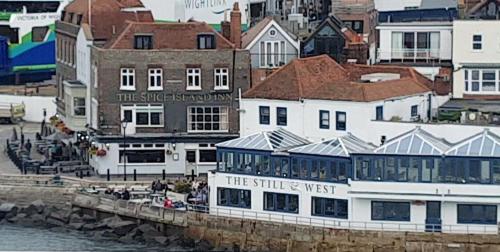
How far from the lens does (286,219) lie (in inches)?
2621

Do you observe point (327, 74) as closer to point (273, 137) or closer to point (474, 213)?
point (273, 137)

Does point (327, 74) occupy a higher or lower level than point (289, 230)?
higher

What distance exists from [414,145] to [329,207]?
11.3 ft

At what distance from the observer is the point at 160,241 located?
222ft

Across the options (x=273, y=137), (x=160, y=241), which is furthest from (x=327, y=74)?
(x=160, y=241)

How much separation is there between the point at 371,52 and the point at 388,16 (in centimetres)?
217

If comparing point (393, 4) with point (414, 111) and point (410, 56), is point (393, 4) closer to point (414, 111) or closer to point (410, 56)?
point (410, 56)

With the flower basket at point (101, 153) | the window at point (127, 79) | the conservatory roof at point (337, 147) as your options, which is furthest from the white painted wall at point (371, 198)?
the window at point (127, 79)

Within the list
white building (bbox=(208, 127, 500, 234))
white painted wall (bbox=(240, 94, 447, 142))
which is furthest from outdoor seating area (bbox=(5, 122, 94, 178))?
white building (bbox=(208, 127, 500, 234))

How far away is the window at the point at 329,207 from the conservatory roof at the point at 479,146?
3916 millimetres

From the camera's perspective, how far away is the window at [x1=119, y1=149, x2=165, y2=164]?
75375 millimetres

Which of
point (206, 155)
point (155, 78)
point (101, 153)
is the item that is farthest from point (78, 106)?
point (206, 155)

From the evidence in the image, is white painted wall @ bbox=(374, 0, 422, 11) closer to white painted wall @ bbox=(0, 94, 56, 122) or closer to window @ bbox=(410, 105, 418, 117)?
white painted wall @ bbox=(0, 94, 56, 122)

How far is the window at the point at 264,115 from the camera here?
7062cm
